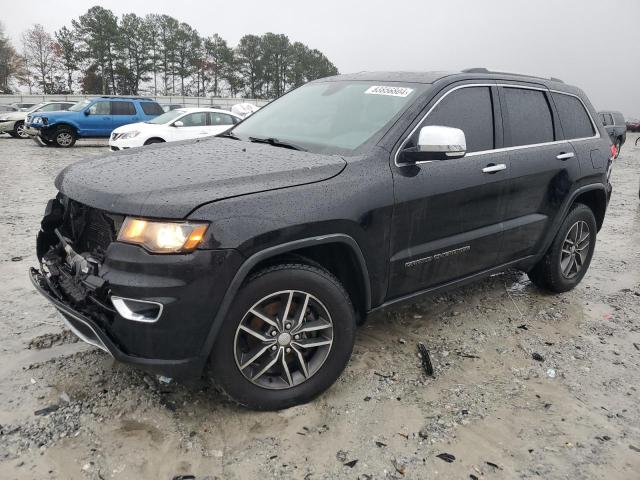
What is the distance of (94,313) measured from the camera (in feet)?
7.79

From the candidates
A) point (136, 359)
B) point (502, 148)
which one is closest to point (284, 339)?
point (136, 359)

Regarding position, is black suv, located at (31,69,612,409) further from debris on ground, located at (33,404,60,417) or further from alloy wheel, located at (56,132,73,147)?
alloy wheel, located at (56,132,73,147)

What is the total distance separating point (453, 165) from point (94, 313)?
219cm

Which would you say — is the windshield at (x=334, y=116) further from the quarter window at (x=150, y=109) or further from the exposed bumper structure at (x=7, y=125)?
the exposed bumper structure at (x=7, y=125)

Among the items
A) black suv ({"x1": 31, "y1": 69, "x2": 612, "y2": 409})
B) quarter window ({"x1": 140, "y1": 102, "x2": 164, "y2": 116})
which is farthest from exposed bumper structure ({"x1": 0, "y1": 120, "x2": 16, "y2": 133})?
black suv ({"x1": 31, "y1": 69, "x2": 612, "y2": 409})

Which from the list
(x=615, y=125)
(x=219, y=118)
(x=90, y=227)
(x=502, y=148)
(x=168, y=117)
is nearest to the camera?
(x=90, y=227)

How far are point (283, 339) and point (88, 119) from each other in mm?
16112

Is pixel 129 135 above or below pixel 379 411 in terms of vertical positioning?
above

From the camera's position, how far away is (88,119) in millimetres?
16344

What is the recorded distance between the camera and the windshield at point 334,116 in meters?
3.08

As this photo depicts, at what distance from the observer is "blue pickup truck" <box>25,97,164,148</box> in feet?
52.1

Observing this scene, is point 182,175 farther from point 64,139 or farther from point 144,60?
point 144,60

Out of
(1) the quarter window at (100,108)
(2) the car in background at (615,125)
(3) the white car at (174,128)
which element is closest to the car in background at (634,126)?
(2) the car in background at (615,125)

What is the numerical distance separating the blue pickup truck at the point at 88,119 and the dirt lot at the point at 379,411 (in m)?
13.7
